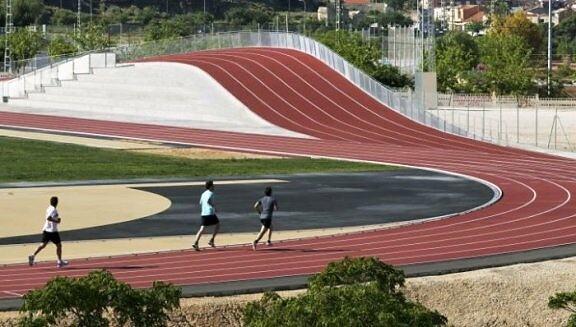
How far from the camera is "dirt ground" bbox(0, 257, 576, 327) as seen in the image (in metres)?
26.8

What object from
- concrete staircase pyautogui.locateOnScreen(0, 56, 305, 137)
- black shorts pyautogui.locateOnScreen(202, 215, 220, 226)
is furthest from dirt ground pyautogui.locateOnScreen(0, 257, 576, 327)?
concrete staircase pyautogui.locateOnScreen(0, 56, 305, 137)

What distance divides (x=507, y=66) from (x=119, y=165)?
61900mm

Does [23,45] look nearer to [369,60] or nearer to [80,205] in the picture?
[369,60]

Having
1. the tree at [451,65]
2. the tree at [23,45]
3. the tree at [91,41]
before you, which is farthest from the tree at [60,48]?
the tree at [451,65]

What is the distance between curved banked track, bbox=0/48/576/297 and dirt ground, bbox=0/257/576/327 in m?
1.99

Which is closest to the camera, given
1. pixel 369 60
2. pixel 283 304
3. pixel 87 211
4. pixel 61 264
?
pixel 283 304

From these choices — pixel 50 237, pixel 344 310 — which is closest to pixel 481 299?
pixel 50 237

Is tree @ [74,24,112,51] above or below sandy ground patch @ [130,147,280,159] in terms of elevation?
above

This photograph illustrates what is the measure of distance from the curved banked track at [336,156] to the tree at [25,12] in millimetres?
102244

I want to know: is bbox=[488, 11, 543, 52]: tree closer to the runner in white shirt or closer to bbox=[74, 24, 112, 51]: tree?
bbox=[74, 24, 112, 51]: tree

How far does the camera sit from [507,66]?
11138 cm

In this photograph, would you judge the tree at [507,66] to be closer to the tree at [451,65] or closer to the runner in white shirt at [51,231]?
the tree at [451,65]

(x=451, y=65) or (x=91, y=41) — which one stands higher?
(x=91, y=41)

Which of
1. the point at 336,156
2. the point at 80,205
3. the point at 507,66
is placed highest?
the point at 80,205
